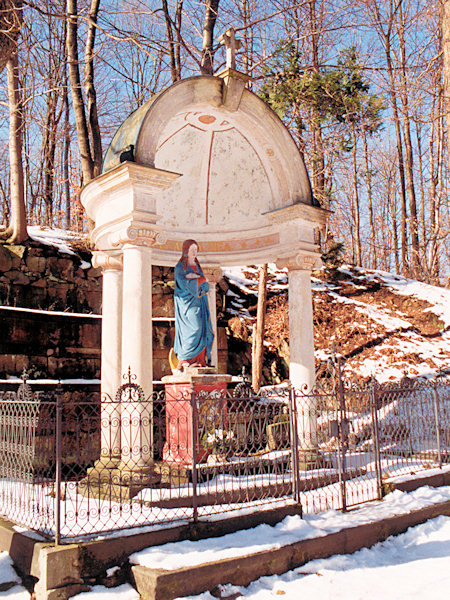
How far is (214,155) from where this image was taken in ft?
33.8

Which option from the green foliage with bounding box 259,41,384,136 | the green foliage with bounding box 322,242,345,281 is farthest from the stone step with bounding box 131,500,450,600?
the green foliage with bounding box 322,242,345,281

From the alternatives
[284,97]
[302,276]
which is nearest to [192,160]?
[302,276]

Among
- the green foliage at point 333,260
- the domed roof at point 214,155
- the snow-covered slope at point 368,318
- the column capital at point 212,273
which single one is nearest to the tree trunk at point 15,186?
the domed roof at point 214,155

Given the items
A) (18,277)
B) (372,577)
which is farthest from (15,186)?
(372,577)

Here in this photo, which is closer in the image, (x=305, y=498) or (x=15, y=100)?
(x=305, y=498)

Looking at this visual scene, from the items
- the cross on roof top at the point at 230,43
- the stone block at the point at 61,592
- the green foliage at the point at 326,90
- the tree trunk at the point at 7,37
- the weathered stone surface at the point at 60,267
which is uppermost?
the green foliage at the point at 326,90

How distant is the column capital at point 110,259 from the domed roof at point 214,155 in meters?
0.93

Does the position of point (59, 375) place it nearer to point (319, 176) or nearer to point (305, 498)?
point (305, 498)

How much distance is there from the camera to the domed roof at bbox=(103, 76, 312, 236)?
755cm

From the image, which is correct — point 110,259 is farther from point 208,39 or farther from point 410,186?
point 410,186

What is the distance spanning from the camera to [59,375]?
511 inches

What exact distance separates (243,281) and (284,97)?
7003mm

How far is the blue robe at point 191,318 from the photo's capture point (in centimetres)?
850

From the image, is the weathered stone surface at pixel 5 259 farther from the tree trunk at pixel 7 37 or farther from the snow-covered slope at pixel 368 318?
the snow-covered slope at pixel 368 318
